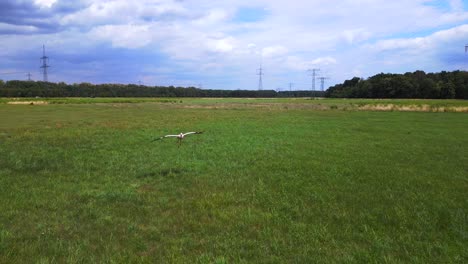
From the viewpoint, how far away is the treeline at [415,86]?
114750mm

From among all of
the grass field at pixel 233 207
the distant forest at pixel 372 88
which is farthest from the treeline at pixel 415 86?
the grass field at pixel 233 207

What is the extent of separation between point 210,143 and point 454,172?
441 inches

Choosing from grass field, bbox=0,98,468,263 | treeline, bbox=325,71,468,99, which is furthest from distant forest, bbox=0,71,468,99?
grass field, bbox=0,98,468,263

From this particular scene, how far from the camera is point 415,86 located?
124375mm

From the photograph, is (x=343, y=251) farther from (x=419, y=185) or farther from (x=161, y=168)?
(x=161, y=168)

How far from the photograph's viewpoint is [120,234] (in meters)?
7.23

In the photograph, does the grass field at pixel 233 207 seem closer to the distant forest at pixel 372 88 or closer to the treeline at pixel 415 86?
the treeline at pixel 415 86

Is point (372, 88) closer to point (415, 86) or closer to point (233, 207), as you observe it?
point (415, 86)

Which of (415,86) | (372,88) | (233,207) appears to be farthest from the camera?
(372,88)

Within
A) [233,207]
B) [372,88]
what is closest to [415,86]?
[372,88]

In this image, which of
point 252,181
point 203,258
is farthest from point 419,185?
point 203,258

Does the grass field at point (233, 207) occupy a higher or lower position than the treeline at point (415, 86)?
lower

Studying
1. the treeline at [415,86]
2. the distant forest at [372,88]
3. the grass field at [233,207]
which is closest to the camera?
the grass field at [233,207]

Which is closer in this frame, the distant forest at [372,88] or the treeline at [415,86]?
the treeline at [415,86]
